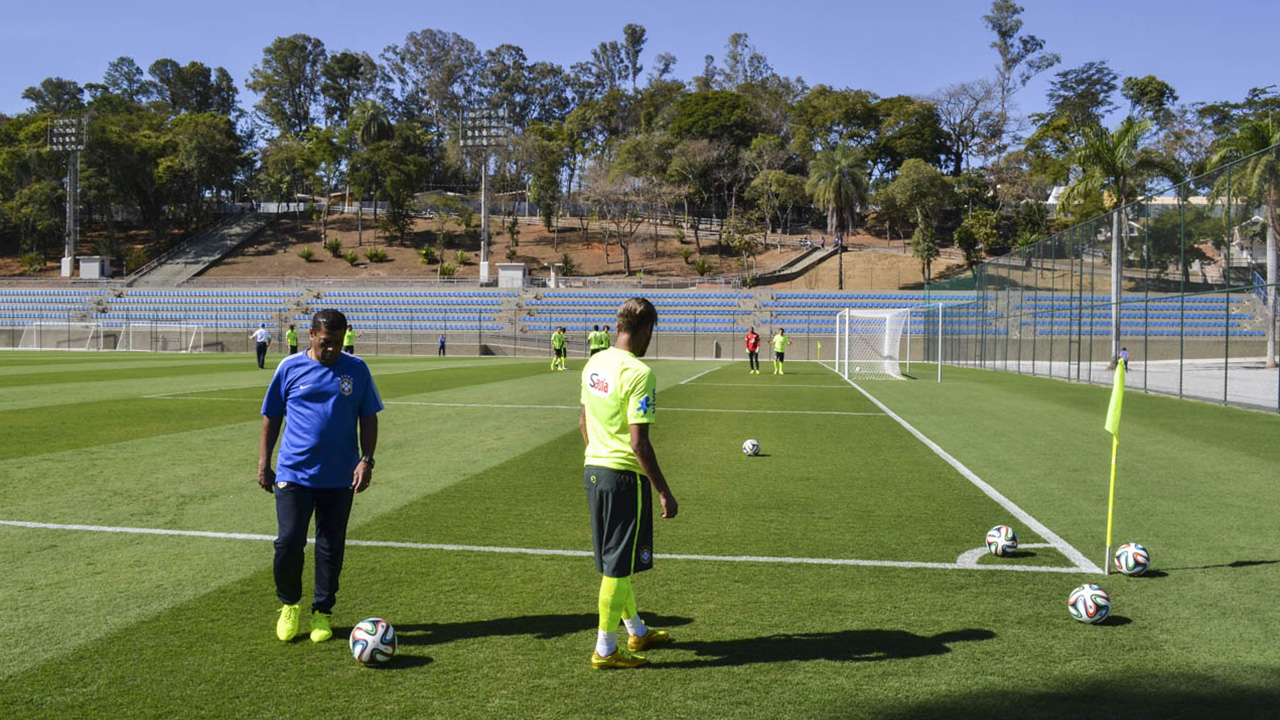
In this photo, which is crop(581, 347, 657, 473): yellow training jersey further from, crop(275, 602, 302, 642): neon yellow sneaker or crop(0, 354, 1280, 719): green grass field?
crop(275, 602, 302, 642): neon yellow sneaker

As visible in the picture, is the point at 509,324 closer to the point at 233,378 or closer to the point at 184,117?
the point at 233,378

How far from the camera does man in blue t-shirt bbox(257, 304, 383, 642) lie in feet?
16.3

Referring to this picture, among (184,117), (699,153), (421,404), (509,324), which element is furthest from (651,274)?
(421,404)

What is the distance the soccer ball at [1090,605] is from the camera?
Answer: 5.27m

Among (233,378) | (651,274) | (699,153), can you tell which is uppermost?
(699,153)

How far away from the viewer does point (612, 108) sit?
105 meters

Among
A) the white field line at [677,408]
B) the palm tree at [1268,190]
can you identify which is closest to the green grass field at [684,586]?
the white field line at [677,408]

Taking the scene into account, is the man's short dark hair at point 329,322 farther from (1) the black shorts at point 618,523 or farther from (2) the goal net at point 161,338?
(2) the goal net at point 161,338

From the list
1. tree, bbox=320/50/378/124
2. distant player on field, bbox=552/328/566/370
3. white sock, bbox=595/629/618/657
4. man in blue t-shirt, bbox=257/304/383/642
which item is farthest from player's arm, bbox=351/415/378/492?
tree, bbox=320/50/378/124

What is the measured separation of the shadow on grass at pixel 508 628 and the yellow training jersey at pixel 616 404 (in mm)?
1107

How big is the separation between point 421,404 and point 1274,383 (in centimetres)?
1741

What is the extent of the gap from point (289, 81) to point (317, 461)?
4898 inches

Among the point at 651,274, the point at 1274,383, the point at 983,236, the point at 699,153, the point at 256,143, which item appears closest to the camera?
the point at 1274,383

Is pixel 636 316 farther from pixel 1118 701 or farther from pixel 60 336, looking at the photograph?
pixel 60 336
